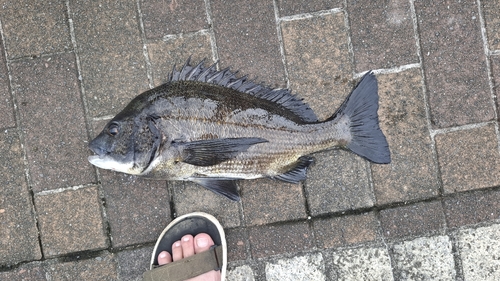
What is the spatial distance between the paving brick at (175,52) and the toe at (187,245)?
156 cm

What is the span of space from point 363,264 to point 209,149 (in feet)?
6.47

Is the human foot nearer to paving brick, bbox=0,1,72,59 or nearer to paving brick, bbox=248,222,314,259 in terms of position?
paving brick, bbox=248,222,314,259

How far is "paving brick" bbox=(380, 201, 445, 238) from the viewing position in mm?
3883

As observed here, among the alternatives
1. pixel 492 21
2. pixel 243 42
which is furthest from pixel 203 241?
pixel 492 21

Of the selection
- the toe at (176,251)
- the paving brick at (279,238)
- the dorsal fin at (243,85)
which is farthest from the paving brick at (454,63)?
the toe at (176,251)

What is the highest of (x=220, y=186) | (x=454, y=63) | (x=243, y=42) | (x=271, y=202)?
(x=243, y=42)

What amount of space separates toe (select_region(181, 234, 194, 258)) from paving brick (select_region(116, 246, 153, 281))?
328 millimetres

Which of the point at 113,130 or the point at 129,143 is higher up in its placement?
the point at 113,130

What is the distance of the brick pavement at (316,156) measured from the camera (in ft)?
12.7

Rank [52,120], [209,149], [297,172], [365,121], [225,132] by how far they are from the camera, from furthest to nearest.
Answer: [52,120]
[297,172]
[365,121]
[225,132]
[209,149]

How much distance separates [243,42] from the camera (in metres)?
3.88

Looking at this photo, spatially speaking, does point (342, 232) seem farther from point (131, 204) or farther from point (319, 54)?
point (131, 204)

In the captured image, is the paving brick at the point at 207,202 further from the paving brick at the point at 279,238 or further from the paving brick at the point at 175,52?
the paving brick at the point at 175,52

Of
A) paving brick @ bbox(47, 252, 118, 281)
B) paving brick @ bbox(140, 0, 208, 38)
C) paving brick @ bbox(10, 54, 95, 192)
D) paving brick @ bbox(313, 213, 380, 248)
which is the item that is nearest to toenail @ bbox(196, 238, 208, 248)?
paving brick @ bbox(47, 252, 118, 281)
